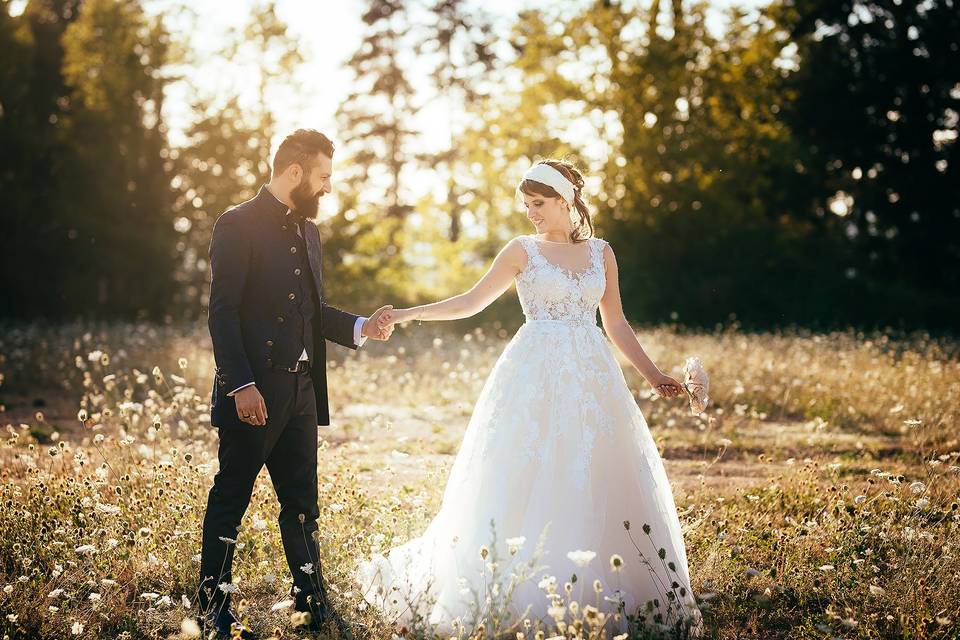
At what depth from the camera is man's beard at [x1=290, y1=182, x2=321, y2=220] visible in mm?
4492

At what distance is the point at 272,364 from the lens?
14.3 feet

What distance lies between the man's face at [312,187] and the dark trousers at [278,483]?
0.77m

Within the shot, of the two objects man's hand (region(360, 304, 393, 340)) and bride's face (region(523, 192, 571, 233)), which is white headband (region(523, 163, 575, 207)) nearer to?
bride's face (region(523, 192, 571, 233))

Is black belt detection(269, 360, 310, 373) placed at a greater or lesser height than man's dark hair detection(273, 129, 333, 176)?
lesser

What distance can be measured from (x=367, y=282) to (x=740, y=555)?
23.5m

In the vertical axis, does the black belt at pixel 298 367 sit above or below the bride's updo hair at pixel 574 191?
below

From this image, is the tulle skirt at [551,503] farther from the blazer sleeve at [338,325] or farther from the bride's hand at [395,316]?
the blazer sleeve at [338,325]

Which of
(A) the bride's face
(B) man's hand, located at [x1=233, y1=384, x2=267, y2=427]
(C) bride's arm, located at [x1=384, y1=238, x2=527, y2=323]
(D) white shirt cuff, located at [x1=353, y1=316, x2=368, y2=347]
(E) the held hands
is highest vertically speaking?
(A) the bride's face

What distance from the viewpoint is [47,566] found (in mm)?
5086

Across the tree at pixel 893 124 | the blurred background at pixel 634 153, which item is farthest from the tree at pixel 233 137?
the tree at pixel 893 124

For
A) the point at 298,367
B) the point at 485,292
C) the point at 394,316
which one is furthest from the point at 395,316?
the point at 298,367

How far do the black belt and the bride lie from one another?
853 mm

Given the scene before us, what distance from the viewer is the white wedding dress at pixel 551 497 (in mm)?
4352

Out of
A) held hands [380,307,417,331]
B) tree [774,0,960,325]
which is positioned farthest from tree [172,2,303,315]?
held hands [380,307,417,331]
